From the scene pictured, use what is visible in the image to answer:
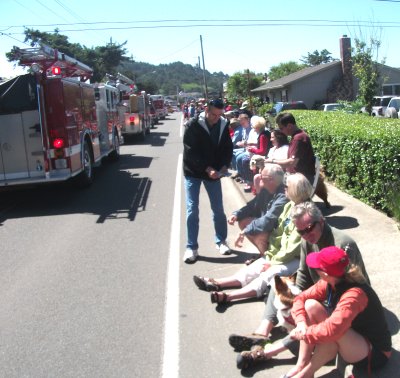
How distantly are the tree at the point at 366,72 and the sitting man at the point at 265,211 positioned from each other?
2343 centimetres

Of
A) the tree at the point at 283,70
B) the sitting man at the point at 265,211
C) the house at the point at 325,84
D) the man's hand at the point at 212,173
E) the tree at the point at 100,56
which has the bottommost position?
the sitting man at the point at 265,211

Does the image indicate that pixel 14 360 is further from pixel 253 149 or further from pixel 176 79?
pixel 176 79

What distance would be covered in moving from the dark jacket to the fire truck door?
4.86m

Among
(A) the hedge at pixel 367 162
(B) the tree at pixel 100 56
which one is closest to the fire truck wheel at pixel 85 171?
(A) the hedge at pixel 367 162

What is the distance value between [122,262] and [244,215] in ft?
5.59

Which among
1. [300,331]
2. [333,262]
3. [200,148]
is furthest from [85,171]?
[333,262]

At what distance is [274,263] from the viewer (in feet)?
15.9

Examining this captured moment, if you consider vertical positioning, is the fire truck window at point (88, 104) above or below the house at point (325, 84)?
below

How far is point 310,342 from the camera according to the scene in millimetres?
3213

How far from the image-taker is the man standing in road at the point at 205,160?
649cm

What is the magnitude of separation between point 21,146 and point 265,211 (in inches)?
255

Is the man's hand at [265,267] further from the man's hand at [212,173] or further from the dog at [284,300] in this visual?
the man's hand at [212,173]

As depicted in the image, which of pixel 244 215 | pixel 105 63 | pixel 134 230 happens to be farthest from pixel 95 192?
pixel 105 63

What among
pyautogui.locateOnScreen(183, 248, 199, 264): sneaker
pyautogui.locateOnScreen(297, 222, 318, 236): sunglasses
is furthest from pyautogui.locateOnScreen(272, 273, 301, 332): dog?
pyautogui.locateOnScreen(183, 248, 199, 264): sneaker
